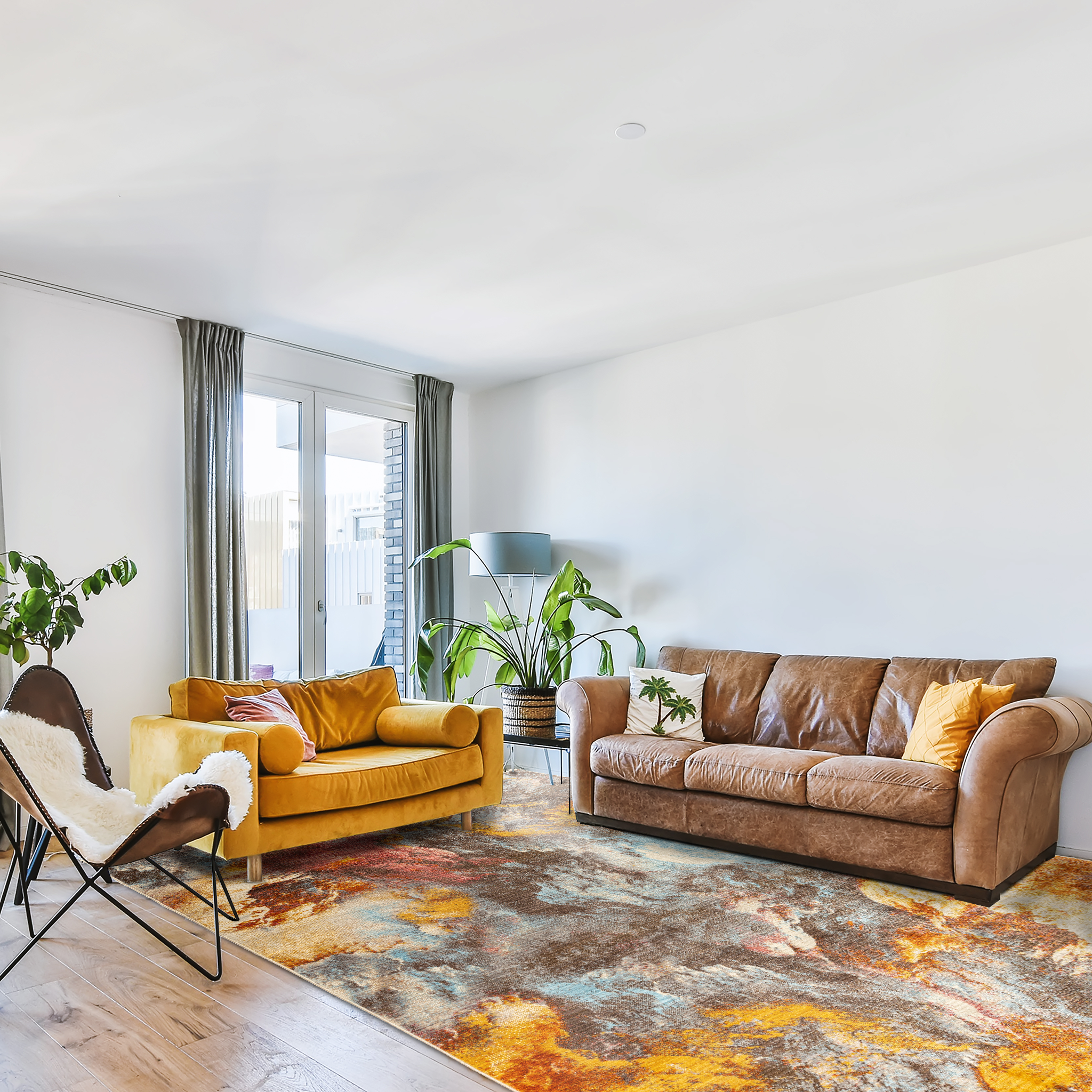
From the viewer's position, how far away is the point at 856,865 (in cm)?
344

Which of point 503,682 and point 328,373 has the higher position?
point 328,373

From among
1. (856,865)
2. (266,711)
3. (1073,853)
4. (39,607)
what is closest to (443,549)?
(266,711)

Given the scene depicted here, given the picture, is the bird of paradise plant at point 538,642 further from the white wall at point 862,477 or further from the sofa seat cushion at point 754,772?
the sofa seat cushion at point 754,772

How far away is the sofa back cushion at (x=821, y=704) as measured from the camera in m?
4.09

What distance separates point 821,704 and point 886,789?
87 centimetres

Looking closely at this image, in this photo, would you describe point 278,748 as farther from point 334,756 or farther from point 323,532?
point 323,532

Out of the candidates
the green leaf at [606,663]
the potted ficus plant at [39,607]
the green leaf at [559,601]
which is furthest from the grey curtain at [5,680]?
the green leaf at [606,663]

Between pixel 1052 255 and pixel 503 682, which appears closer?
pixel 1052 255

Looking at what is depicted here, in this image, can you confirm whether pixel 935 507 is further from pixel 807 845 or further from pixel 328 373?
pixel 328 373

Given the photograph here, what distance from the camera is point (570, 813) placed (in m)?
4.59

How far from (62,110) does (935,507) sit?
3.88 m

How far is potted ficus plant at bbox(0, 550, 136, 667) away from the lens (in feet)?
11.9

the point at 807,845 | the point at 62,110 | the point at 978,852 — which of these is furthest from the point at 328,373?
the point at 978,852

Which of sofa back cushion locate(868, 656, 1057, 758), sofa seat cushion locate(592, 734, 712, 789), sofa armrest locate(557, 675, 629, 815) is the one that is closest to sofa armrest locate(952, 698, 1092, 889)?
sofa back cushion locate(868, 656, 1057, 758)
